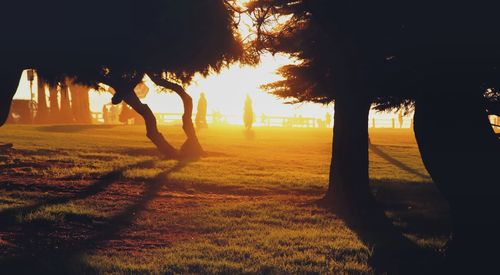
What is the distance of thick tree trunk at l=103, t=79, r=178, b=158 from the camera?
17155 mm

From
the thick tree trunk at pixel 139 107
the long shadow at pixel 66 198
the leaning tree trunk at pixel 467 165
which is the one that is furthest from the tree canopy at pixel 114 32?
the thick tree trunk at pixel 139 107

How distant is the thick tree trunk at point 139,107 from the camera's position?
17155 millimetres

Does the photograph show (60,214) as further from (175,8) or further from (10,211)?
(175,8)

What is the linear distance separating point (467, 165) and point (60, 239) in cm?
547

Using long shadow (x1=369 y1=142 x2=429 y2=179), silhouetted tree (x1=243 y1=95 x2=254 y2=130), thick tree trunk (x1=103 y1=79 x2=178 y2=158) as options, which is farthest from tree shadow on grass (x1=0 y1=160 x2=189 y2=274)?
silhouetted tree (x1=243 y1=95 x2=254 y2=130)

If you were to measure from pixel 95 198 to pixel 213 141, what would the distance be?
21.1 metres

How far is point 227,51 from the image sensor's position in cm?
1157

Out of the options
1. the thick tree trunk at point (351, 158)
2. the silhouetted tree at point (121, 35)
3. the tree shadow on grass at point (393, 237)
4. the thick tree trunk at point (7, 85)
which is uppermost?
the silhouetted tree at point (121, 35)

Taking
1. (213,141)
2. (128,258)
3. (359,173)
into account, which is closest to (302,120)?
(213,141)

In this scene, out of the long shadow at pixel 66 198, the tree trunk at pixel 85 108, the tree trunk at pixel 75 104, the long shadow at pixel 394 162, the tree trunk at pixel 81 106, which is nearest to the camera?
the long shadow at pixel 66 198

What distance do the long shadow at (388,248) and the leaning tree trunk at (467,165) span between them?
0.57 m

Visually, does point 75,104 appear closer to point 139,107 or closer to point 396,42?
point 139,107

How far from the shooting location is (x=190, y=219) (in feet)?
31.3

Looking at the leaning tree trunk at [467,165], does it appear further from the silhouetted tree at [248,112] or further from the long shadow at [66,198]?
the silhouetted tree at [248,112]
